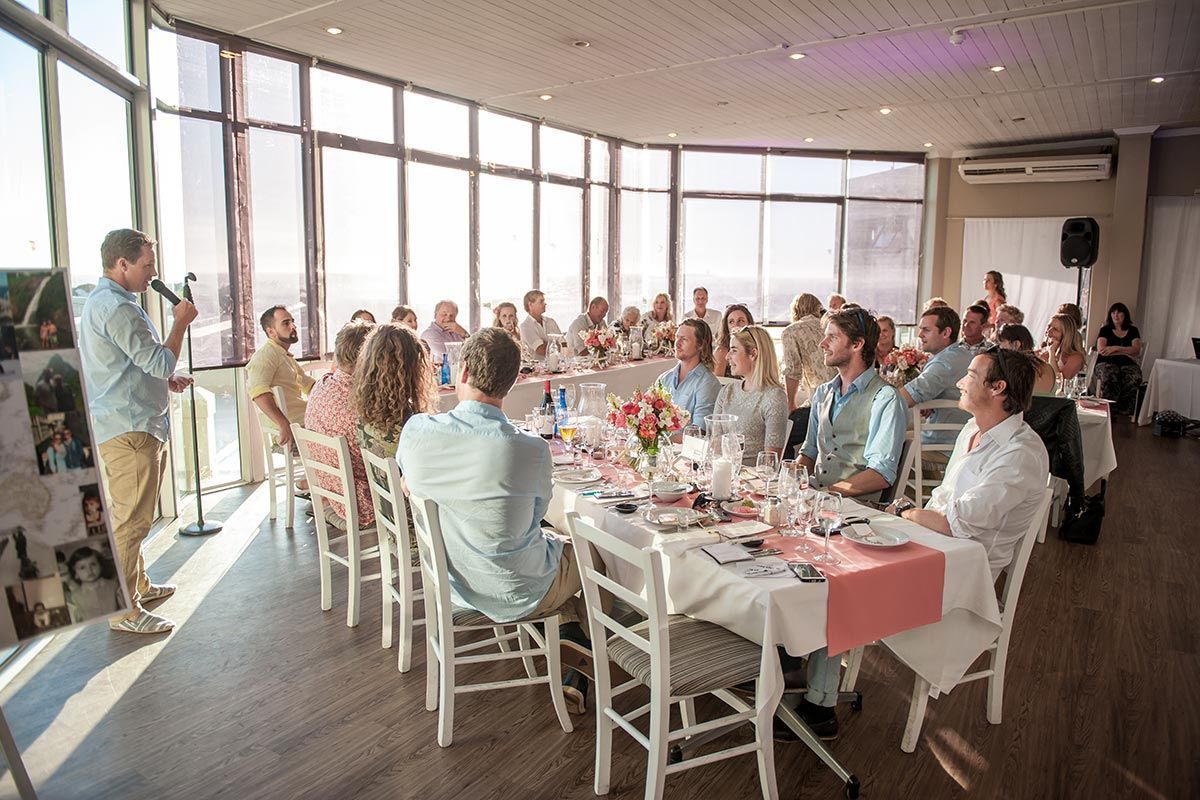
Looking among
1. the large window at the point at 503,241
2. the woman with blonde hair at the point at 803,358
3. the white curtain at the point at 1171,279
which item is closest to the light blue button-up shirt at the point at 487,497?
the woman with blonde hair at the point at 803,358

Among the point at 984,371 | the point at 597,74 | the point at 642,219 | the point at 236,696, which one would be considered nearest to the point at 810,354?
the point at 984,371

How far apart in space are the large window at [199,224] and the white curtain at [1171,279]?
11311mm

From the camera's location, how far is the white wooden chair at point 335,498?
3.79m

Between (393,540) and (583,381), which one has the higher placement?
(583,381)

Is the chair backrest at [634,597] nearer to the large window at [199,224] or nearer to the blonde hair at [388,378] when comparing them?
the blonde hair at [388,378]

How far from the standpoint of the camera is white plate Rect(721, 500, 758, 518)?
10.4 ft

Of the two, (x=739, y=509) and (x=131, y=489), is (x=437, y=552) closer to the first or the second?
(x=739, y=509)

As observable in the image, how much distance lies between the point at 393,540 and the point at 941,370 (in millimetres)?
3740

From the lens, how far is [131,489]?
408 centimetres

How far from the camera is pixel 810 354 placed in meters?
5.98

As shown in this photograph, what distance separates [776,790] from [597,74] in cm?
646

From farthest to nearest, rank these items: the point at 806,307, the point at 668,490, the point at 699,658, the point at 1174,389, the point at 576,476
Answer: the point at 1174,389, the point at 806,307, the point at 576,476, the point at 668,490, the point at 699,658

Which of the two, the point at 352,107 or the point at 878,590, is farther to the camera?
the point at 352,107

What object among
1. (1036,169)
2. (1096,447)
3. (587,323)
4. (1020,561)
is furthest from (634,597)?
(1036,169)
